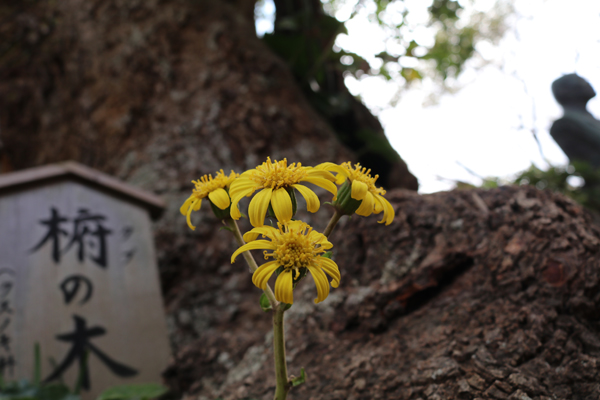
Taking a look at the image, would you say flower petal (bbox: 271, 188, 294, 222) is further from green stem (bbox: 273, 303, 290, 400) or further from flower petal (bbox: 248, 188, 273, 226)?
green stem (bbox: 273, 303, 290, 400)

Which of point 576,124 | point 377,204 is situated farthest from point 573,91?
point 377,204

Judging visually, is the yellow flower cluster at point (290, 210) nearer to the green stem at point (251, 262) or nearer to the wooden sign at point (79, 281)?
the green stem at point (251, 262)

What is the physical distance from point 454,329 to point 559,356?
216 millimetres

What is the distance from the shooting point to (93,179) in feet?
5.73

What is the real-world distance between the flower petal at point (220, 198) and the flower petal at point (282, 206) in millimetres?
109

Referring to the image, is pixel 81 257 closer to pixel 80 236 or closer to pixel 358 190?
pixel 80 236

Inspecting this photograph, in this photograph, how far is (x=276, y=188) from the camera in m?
0.61

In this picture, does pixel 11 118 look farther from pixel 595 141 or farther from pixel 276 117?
pixel 595 141

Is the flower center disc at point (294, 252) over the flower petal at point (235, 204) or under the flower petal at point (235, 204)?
under

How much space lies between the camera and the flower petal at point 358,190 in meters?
0.60

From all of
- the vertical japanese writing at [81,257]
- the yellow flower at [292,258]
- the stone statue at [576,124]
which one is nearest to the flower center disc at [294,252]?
the yellow flower at [292,258]

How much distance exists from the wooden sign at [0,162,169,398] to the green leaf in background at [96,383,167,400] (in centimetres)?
35

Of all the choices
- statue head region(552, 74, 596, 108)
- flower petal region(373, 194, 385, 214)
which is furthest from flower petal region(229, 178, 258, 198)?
statue head region(552, 74, 596, 108)

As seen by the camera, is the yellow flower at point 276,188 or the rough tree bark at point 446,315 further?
the rough tree bark at point 446,315
